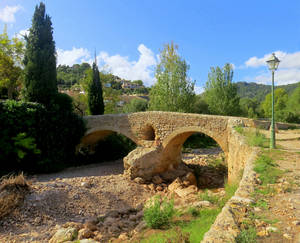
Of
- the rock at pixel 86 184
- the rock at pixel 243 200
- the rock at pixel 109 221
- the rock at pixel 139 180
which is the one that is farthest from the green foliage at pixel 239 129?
the rock at pixel 86 184

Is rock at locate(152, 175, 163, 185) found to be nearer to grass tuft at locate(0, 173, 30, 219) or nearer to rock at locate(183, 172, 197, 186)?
rock at locate(183, 172, 197, 186)

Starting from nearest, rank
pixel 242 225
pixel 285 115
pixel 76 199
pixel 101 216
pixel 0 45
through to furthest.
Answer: pixel 242 225
pixel 101 216
pixel 76 199
pixel 0 45
pixel 285 115

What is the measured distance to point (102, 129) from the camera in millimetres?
14609

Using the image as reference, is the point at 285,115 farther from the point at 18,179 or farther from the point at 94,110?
the point at 18,179

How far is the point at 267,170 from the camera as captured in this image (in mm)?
4316

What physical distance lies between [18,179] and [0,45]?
13364mm

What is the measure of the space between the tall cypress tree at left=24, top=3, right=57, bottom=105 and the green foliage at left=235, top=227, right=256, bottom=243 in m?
14.2

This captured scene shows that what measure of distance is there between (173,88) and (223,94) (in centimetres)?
647

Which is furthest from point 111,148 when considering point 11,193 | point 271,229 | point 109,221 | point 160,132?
point 271,229

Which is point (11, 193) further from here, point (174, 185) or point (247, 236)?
point (247, 236)

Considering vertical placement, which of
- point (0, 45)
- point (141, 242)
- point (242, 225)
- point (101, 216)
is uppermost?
point (0, 45)

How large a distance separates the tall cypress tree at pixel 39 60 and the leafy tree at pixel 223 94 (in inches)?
643

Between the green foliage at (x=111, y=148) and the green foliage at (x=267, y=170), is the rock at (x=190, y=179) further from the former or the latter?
the green foliage at (x=267, y=170)

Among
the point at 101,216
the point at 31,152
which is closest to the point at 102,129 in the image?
the point at 31,152
